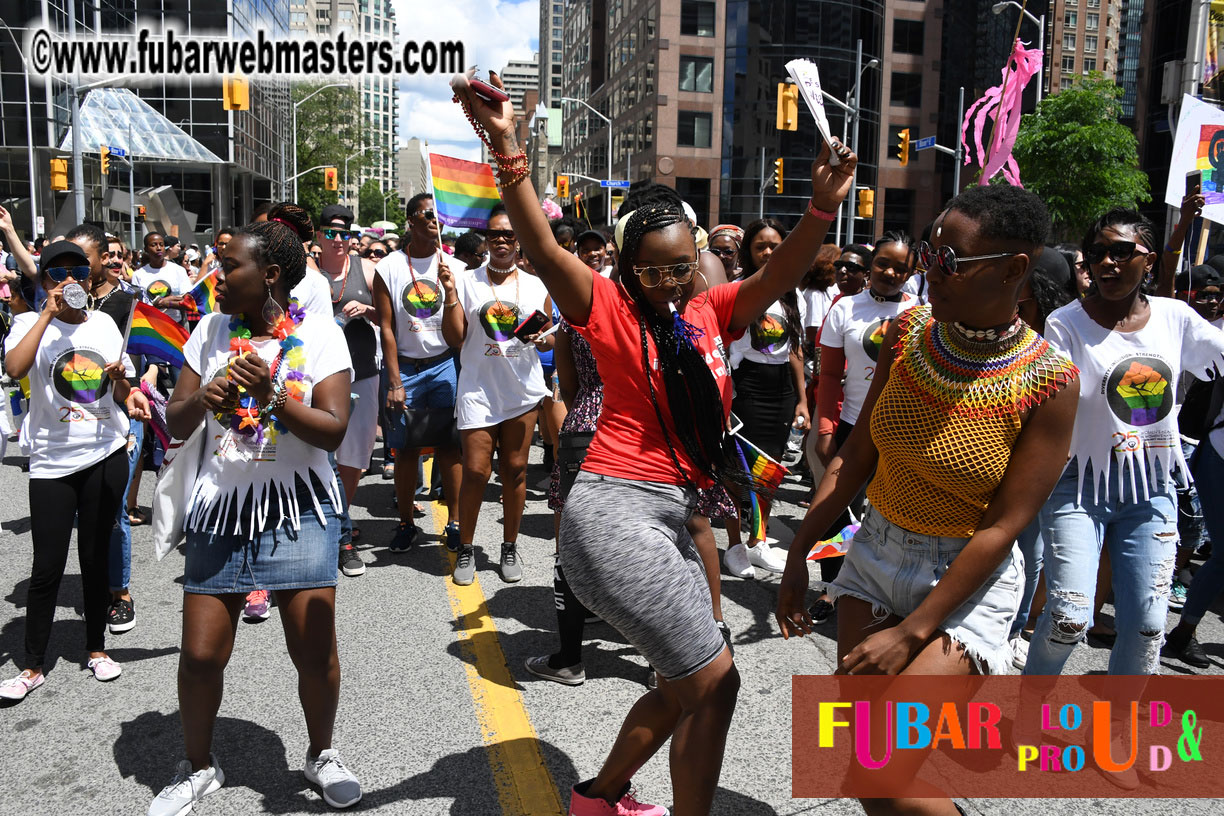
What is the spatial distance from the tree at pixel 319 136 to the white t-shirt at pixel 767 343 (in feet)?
249

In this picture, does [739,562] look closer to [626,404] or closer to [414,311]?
[414,311]

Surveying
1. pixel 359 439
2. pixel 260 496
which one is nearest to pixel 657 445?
pixel 260 496

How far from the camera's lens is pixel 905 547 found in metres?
2.44

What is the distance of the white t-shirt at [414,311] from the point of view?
255 inches

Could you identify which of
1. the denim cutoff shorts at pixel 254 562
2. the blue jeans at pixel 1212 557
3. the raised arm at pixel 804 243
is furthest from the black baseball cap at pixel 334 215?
the blue jeans at pixel 1212 557

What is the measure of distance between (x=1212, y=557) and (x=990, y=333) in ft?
10.9

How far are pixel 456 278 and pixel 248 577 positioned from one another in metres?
3.24

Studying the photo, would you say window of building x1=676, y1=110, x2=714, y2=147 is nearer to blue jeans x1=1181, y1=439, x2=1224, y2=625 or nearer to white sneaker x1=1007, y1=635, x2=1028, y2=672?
blue jeans x1=1181, y1=439, x2=1224, y2=625

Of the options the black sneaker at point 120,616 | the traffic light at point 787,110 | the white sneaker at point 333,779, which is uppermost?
the traffic light at point 787,110

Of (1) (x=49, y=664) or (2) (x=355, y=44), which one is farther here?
(2) (x=355, y=44)

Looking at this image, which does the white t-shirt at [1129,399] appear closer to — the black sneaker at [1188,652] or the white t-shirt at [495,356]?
the black sneaker at [1188,652]

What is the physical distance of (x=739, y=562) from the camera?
594 cm

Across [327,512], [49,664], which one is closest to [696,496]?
[327,512]

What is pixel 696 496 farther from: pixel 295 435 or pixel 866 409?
pixel 295 435
